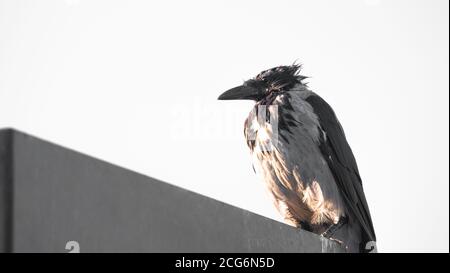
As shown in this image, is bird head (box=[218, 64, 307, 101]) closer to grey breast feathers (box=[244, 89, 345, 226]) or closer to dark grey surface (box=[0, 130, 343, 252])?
grey breast feathers (box=[244, 89, 345, 226])

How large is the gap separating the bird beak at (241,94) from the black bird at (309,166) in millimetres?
166

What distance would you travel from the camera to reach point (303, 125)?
6.80 metres

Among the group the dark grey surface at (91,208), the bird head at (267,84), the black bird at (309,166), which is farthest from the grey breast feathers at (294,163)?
Result: the dark grey surface at (91,208)

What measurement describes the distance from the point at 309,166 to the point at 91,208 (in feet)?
13.2

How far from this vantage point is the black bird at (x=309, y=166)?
258 inches

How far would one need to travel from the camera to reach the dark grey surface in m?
2.41

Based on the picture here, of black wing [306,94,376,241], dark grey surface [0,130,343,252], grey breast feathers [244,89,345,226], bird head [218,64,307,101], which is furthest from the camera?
bird head [218,64,307,101]

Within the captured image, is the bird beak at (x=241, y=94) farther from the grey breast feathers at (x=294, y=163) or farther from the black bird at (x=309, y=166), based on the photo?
the grey breast feathers at (x=294, y=163)

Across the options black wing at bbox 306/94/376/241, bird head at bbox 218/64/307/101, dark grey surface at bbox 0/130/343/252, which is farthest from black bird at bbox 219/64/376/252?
dark grey surface at bbox 0/130/343/252

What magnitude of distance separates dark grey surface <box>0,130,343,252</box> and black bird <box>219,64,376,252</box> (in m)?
3.00

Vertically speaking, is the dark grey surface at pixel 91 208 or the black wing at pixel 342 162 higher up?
the black wing at pixel 342 162

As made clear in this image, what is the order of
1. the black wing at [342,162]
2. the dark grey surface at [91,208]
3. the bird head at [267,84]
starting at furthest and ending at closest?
the bird head at [267,84] < the black wing at [342,162] < the dark grey surface at [91,208]

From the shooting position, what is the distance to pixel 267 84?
7.43 m
